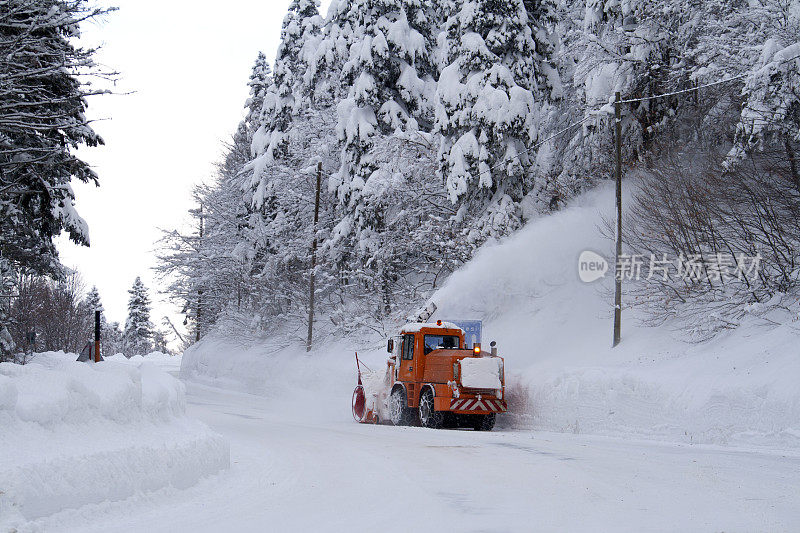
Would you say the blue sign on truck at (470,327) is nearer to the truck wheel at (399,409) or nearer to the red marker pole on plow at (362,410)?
the truck wheel at (399,409)

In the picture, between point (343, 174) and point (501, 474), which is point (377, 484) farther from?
point (343, 174)

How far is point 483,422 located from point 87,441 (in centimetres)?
1192

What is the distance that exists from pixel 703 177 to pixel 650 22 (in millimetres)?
6477

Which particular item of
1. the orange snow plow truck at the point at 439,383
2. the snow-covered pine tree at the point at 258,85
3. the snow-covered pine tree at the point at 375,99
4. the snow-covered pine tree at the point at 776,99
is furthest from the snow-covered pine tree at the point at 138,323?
the snow-covered pine tree at the point at 776,99

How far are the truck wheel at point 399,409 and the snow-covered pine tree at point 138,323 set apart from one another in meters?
70.6

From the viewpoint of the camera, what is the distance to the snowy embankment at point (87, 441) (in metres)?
6.11

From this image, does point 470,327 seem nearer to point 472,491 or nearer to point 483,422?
point 483,422

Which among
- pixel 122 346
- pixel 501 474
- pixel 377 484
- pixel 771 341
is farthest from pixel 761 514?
pixel 122 346

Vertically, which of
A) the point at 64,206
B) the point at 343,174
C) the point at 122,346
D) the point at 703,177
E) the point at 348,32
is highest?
the point at 348,32

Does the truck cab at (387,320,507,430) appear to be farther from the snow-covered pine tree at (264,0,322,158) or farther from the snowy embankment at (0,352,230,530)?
the snow-covered pine tree at (264,0,322,158)

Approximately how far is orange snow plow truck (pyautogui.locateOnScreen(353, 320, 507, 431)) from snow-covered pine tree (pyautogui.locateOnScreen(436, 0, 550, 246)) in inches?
292

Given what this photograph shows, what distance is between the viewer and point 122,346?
87438mm

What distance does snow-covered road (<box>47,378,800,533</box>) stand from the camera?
6.70m

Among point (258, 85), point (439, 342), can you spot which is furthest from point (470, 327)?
point (258, 85)
